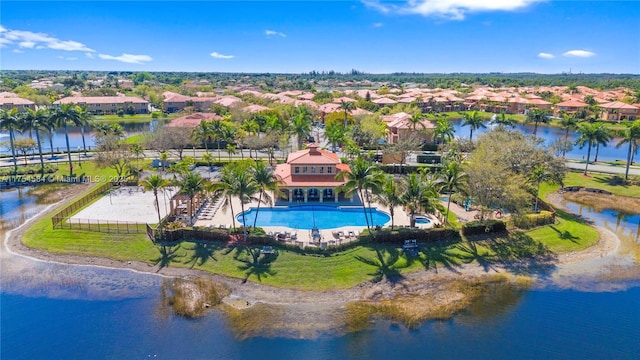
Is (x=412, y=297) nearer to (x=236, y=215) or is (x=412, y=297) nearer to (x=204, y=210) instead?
(x=236, y=215)

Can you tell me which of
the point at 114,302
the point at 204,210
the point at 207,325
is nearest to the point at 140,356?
the point at 207,325

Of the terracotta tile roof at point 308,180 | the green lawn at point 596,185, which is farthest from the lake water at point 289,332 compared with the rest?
the green lawn at point 596,185

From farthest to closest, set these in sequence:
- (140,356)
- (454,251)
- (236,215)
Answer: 1. (236,215)
2. (454,251)
3. (140,356)

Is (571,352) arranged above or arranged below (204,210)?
below

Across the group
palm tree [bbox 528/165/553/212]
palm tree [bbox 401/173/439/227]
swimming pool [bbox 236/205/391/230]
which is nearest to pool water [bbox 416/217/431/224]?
swimming pool [bbox 236/205/391/230]

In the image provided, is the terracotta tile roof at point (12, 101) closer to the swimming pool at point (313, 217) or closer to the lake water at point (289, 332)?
the lake water at point (289, 332)

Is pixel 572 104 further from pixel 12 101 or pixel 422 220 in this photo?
pixel 12 101

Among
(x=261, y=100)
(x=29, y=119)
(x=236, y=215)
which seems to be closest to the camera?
(x=236, y=215)
